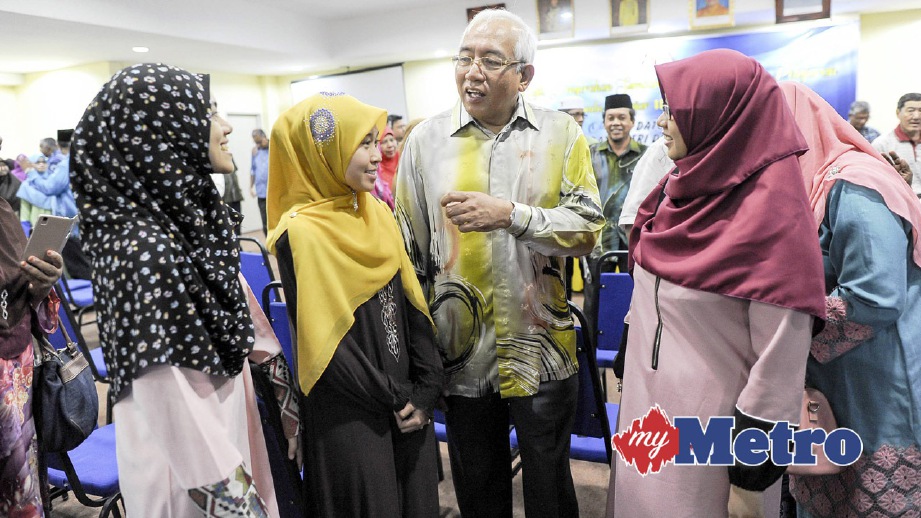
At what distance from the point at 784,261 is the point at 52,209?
6.77 meters

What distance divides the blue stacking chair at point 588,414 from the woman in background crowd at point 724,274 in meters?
0.35

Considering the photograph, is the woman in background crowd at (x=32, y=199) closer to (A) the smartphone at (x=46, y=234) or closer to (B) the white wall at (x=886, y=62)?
(A) the smartphone at (x=46, y=234)

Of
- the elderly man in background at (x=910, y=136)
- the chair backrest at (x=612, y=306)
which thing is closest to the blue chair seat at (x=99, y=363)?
the chair backrest at (x=612, y=306)

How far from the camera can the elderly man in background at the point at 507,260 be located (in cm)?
155

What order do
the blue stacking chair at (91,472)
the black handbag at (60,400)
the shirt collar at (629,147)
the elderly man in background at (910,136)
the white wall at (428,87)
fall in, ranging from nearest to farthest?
the black handbag at (60,400), the blue stacking chair at (91,472), the shirt collar at (629,147), the elderly man in background at (910,136), the white wall at (428,87)

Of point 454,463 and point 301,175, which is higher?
point 301,175

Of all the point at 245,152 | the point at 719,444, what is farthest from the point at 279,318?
the point at 245,152

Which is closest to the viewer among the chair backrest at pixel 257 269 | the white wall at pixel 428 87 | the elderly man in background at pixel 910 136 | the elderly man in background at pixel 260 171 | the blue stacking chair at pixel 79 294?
the chair backrest at pixel 257 269

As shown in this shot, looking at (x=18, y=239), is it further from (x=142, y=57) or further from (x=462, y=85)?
(x=142, y=57)

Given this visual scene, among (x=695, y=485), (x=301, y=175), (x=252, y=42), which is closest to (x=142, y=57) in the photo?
(x=252, y=42)

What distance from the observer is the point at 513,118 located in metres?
1.59

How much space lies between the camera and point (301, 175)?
59.4 inches

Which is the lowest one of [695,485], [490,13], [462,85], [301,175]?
[695,485]

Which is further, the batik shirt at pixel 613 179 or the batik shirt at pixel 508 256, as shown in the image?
the batik shirt at pixel 613 179
